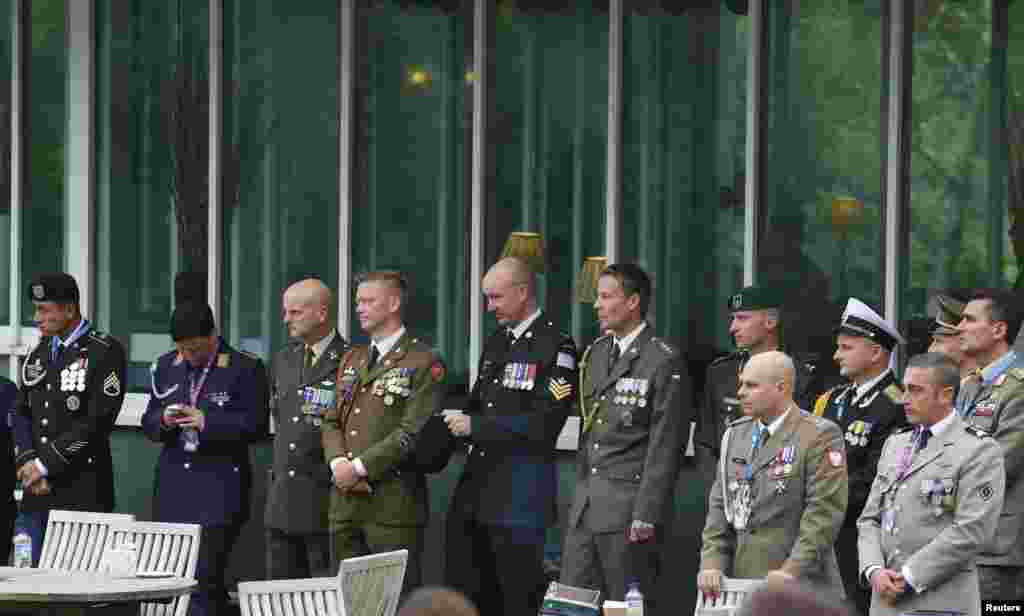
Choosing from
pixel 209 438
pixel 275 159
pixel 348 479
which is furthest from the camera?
pixel 275 159

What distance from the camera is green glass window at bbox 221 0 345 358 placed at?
11820mm

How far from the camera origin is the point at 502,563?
9.76 meters

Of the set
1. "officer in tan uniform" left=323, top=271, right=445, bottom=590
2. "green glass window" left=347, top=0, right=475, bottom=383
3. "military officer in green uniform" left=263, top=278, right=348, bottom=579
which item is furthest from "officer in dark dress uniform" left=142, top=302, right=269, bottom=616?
"green glass window" left=347, top=0, right=475, bottom=383

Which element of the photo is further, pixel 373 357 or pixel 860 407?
pixel 373 357

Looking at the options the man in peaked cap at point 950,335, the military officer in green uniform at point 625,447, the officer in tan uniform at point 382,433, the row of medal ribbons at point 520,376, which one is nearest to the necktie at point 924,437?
the man in peaked cap at point 950,335

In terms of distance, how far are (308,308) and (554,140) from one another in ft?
5.90

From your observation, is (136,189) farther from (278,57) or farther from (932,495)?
(932,495)

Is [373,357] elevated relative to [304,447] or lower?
elevated

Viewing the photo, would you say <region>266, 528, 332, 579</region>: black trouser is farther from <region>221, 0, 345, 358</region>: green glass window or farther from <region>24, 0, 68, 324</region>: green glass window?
<region>24, 0, 68, 324</region>: green glass window

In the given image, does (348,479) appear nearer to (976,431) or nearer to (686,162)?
(686,162)

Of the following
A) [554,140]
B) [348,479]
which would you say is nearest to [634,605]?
[348,479]

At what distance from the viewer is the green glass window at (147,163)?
1220 cm

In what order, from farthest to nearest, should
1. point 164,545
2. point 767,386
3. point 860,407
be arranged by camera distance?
point 164,545 → point 860,407 → point 767,386

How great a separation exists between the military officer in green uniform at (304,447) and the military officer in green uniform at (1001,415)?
10.1 ft
